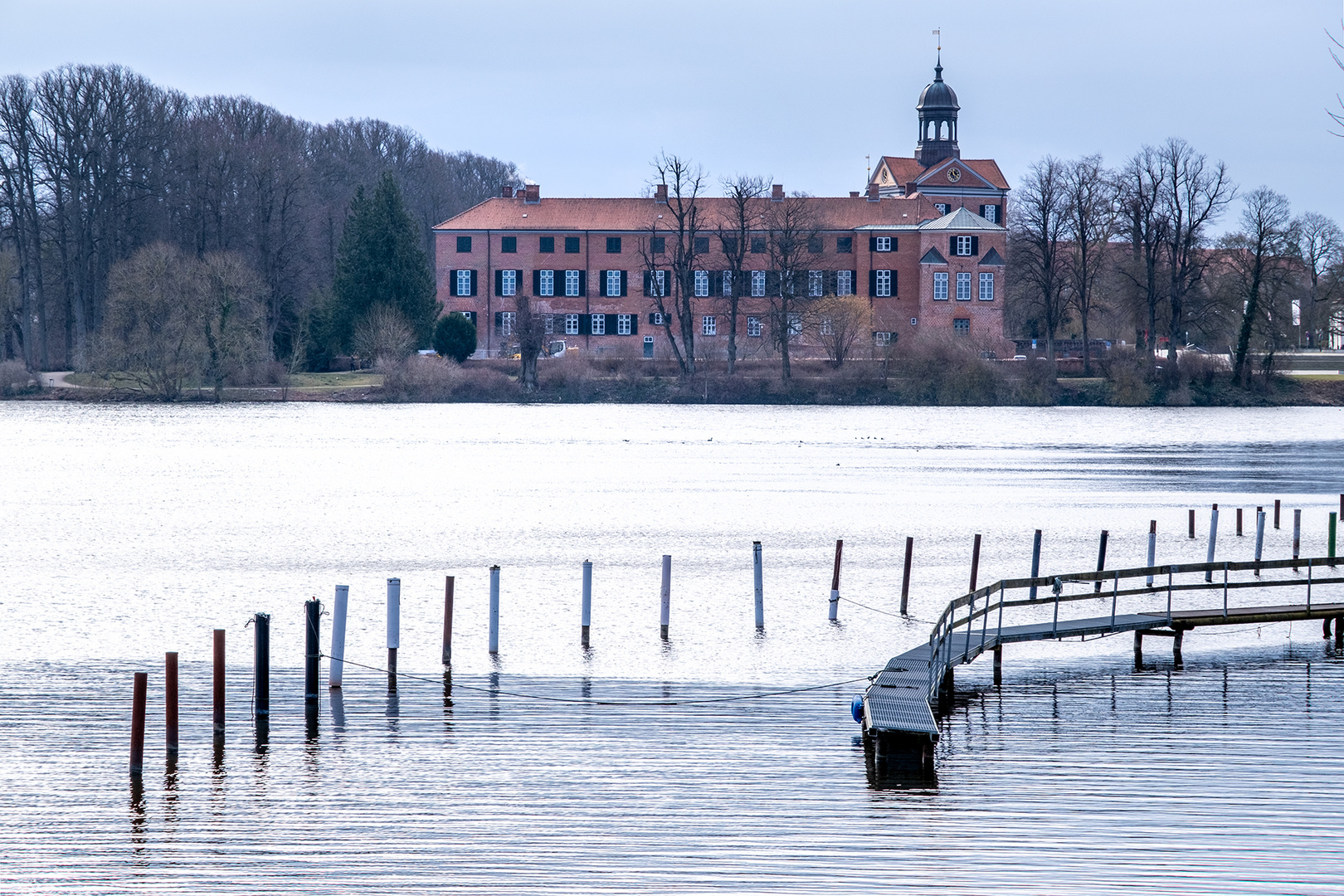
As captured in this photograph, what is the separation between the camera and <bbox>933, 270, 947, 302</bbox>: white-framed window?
101188 millimetres

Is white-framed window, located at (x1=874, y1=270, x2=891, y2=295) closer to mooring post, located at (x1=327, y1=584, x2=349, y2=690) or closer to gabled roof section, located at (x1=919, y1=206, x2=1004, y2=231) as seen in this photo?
gabled roof section, located at (x1=919, y1=206, x2=1004, y2=231)

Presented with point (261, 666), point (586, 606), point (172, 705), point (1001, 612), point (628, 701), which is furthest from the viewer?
point (586, 606)

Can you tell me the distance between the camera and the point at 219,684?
14.2m

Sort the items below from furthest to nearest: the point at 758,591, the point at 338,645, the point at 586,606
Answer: the point at 758,591 → the point at 586,606 → the point at 338,645

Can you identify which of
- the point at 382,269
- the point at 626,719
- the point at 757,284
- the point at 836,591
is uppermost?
the point at 382,269

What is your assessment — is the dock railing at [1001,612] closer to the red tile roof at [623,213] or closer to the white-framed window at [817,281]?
the white-framed window at [817,281]

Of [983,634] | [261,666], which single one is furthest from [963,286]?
[261,666]

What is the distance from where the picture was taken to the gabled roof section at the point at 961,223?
103 metres

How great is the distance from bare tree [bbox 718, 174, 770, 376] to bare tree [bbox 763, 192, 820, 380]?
105cm

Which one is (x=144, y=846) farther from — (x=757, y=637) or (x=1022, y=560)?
(x=1022, y=560)

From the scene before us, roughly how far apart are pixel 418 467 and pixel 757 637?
31.6 metres

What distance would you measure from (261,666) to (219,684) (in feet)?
2.23

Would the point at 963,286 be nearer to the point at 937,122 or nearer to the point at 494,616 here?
the point at 937,122

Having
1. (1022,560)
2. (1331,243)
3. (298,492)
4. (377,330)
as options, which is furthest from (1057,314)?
(1022,560)
